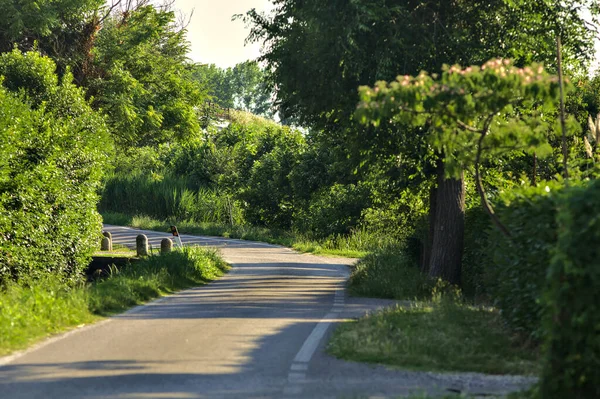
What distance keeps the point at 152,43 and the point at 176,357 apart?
30582mm

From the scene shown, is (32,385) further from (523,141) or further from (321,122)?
(321,122)

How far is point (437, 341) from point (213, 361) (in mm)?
2652

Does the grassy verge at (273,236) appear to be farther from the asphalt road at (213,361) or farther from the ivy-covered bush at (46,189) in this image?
the asphalt road at (213,361)

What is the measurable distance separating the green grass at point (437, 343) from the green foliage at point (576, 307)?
81.2 inches

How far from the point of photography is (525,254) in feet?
34.3

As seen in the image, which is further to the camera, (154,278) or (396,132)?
(154,278)

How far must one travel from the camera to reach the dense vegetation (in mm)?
10438

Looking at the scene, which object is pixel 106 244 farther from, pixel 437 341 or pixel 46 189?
pixel 437 341

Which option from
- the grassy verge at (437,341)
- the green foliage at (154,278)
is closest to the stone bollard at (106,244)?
the green foliage at (154,278)

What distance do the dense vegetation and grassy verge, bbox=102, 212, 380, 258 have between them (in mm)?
429

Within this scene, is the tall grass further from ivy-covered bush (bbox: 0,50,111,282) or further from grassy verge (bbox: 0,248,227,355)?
grassy verge (bbox: 0,248,227,355)

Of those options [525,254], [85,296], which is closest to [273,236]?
[85,296]

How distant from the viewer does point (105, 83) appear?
115 feet

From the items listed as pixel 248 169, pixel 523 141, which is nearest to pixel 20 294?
pixel 523 141
